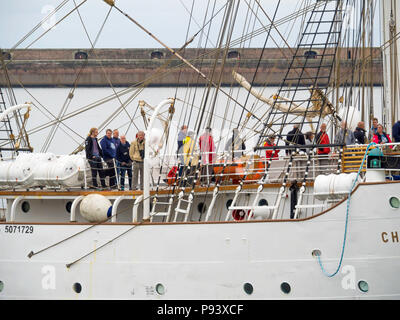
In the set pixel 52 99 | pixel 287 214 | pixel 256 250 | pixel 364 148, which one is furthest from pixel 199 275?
pixel 52 99

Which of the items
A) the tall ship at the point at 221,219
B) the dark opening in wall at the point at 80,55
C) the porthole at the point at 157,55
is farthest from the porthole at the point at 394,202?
the dark opening in wall at the point at 80,55

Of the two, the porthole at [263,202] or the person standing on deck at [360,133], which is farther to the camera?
the person standing on deck at [360,133]

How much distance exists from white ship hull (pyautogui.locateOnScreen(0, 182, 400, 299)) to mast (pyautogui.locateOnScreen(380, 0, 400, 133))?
3.93 metres

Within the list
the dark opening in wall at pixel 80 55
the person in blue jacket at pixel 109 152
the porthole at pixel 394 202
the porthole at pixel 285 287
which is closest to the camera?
the porthole at pixel 394 202

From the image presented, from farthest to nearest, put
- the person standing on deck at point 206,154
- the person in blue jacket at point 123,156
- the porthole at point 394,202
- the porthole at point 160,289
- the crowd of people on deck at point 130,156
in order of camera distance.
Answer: the person in blue jacket at point 123,156
the crowd of people on deck at point 130,156
the person standing on deck at point 206,154
the porthole at point 160,289
the porthole at point 394,202

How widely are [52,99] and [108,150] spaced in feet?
95.2

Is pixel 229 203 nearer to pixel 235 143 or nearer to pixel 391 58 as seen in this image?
pixel 235 143

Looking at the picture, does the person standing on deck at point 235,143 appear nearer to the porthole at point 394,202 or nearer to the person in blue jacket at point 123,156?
the person in blue jacket at point 123,156

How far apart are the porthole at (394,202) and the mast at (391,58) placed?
3775 mm

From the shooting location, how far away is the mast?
15.9m

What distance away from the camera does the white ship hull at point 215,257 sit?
40.9 ft

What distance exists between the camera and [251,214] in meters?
13.9

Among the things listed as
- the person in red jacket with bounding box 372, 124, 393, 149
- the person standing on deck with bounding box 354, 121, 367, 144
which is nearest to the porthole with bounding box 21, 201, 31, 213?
the person standing on deck with bounding box 354, 121, 367, 144
